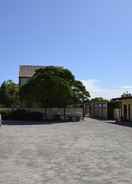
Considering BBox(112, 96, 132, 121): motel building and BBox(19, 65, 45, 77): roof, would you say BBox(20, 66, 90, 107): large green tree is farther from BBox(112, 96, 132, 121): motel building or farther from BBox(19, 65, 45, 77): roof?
BBox(19, 65, 45, 77): roof

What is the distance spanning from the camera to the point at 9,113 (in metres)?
44.2

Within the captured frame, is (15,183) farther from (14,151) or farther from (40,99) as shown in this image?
(40,99)

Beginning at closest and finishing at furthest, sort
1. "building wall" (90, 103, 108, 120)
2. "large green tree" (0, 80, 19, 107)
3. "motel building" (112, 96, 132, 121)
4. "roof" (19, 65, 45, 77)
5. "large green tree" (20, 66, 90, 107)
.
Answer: "large green tree" (20, 66, 90, 107) → "motel building" (112, 96, 132, 121) → "building wall" (90, 103, 108, 120) → "large green tree" (0, 80, 19, 107) → "roof" (19, 65, 45, 77)

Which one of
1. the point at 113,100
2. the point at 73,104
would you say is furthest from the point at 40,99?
the point at 113,100

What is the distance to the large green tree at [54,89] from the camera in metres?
39.6

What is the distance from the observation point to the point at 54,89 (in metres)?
39.3

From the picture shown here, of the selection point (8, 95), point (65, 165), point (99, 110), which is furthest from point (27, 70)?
point (65, 165)

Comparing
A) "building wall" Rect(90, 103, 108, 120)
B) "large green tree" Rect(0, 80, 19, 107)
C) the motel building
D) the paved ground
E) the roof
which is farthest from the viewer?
the roof

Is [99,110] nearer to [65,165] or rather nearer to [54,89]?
[54,89]

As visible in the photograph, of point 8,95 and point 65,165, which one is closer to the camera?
point 65,165

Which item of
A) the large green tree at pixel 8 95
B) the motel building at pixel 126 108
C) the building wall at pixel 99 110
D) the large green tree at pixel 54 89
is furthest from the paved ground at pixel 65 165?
the large green tree at pixel 8 95

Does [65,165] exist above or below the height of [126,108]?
below

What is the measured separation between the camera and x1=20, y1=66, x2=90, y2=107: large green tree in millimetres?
39562

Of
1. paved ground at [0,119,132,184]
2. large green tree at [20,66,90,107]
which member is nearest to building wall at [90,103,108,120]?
large green tree at [20,66,90,107]
